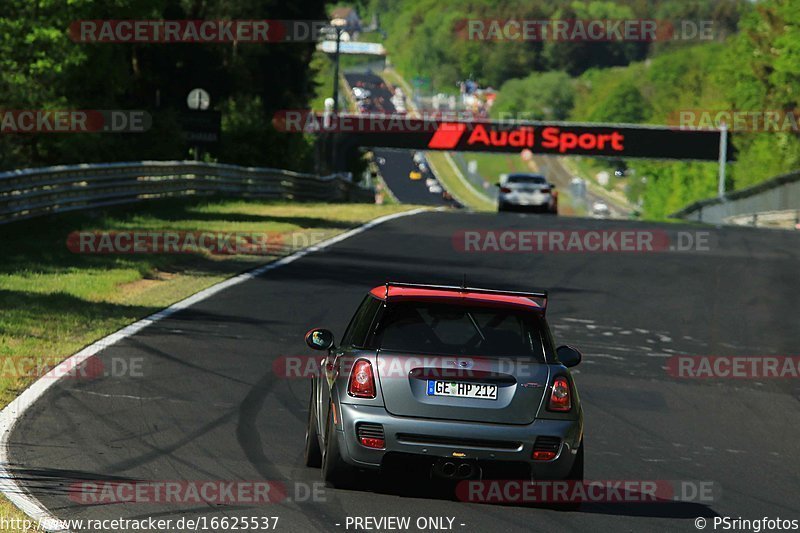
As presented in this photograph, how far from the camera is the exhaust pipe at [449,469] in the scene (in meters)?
8.83

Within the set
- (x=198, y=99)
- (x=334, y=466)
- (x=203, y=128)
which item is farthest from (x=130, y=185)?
(x=334, y=466)

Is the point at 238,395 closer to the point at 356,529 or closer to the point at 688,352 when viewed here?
the point at 356,529

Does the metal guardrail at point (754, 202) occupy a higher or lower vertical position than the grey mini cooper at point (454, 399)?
lower

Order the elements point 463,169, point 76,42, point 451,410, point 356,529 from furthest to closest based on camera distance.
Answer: point 463,169 < point 76,42 < point 451,410 < point 356,529

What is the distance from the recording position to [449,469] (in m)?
8.84

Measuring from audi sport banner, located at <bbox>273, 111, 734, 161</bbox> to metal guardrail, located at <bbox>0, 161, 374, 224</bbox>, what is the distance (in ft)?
101

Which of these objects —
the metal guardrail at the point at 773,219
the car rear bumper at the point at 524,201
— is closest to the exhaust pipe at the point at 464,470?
the car rear bumper at the point at 524,201

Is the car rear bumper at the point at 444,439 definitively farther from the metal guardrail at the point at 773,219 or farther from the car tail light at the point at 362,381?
the metal guardrail at the point at 773,219

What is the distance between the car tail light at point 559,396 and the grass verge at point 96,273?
10.6ft

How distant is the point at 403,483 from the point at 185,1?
50.9 metres

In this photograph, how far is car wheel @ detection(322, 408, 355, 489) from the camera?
896 centimetres

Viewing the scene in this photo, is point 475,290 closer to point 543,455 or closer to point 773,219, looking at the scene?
point 543,455

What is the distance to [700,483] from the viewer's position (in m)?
10.4

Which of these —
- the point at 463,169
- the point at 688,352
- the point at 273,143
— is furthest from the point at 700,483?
the point at 463,169
